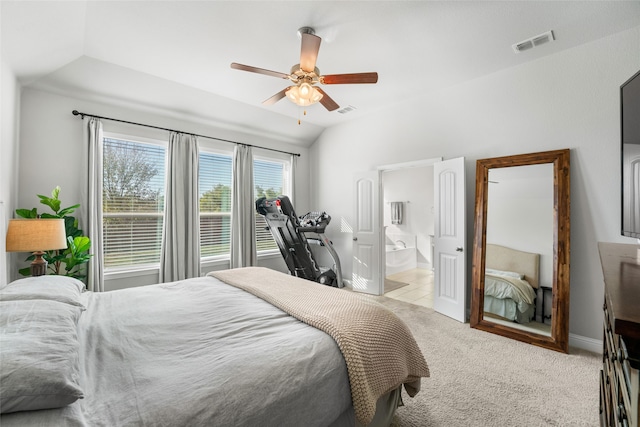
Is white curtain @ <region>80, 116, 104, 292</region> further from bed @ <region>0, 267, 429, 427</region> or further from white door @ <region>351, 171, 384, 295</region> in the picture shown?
white door @ <region>351, 171, 384, 295</region>

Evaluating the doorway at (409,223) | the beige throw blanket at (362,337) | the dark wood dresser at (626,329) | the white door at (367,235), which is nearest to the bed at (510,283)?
the white door at (367,235)

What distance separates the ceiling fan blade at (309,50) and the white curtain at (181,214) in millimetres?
2449

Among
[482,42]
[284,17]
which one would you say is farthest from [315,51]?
[482,42]

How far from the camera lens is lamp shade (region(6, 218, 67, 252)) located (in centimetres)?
224

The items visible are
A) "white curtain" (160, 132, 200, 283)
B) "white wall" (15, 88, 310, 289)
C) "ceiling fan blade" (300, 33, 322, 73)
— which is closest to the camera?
"ceiling fan blade" (300, 33, 322, 73)

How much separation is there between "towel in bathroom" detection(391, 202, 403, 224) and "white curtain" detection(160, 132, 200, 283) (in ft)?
15.4

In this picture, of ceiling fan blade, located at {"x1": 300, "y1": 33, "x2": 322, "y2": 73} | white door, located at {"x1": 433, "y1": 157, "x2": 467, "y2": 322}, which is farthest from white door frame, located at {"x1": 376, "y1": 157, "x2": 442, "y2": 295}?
ceiling fan blade, located at {"x1": 300, "y1": 33, "x2": 322, "y2": 73}

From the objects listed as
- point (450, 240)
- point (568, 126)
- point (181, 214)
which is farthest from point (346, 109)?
point (181, 214)

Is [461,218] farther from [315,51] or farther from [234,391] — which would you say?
[234,391]

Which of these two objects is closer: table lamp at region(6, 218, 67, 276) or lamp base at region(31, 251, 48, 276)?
table lamp at region(6, 218, 67, 276)

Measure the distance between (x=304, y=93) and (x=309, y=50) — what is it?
37 cm

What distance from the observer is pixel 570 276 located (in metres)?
2.83

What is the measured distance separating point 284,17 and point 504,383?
136 inches

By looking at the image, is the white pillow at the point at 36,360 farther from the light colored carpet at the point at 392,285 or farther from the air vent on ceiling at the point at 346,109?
the light colored carpet at the point at 392,285
